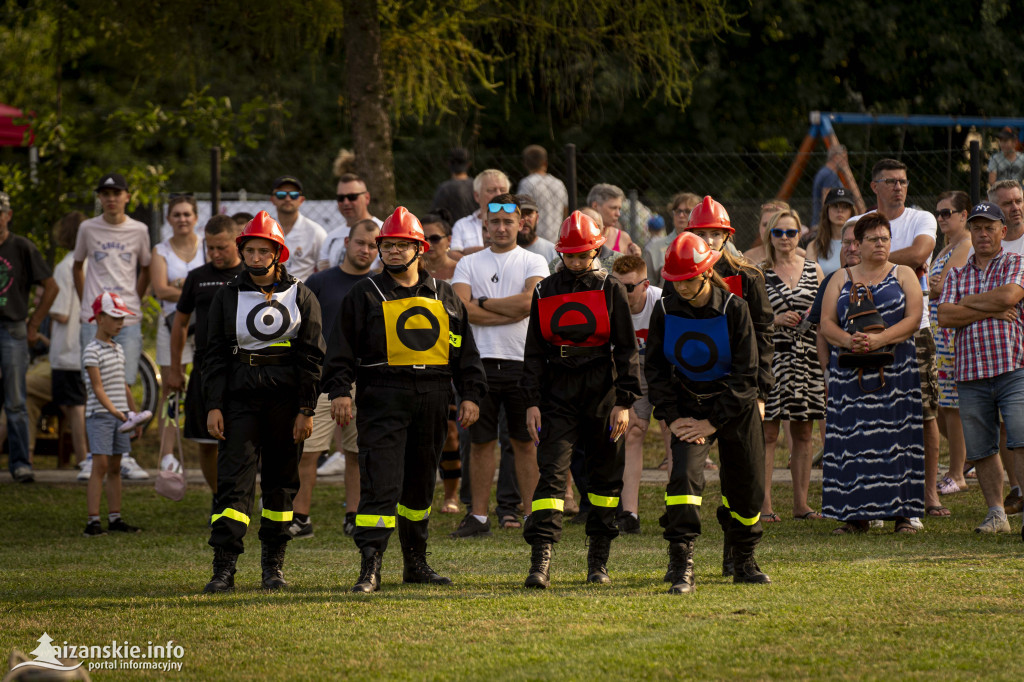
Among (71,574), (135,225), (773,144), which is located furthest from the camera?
(773,144)

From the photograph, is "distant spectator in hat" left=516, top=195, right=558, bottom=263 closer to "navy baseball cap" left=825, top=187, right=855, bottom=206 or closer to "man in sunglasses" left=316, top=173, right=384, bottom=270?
"man in sunglasses" left=316, top=173, right=384, bottom=270

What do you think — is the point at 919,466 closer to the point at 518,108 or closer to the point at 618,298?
the point at 618,298

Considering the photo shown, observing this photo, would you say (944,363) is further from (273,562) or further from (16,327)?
(16,327)

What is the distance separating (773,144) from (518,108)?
220 inches

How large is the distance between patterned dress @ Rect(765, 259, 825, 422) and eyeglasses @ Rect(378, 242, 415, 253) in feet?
11.2

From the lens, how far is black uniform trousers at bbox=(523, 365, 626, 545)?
24.2 feet

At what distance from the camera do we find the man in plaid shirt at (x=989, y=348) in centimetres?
868

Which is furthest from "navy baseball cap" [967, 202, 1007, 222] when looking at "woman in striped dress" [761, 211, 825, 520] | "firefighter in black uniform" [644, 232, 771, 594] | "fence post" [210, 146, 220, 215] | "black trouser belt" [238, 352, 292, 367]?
"fence post" [210, 146, 220, 215]

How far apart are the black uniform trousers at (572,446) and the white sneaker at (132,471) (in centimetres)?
601

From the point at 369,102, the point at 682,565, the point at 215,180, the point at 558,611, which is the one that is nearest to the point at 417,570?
the point at 558,611

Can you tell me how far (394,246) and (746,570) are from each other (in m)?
2.62

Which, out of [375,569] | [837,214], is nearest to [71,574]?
[375,569]

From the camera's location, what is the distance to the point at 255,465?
24.8ft

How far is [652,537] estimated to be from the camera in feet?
29.6
